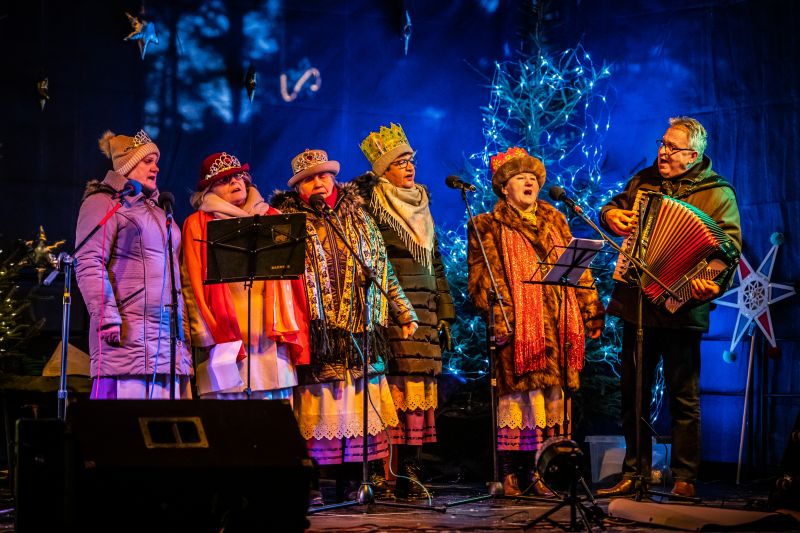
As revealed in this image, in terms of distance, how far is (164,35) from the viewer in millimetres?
8289

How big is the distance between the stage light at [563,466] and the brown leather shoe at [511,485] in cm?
185

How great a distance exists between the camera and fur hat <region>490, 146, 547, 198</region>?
717 cm

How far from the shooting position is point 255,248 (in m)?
5.66

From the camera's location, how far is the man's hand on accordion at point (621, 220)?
654cm

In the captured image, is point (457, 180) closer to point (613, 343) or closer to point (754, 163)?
point (613, 343)

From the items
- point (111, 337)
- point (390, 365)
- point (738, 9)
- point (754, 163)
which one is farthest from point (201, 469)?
point (738, 9)

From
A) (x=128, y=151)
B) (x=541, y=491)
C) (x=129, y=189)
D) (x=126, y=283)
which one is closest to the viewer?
(x=129, y=189)

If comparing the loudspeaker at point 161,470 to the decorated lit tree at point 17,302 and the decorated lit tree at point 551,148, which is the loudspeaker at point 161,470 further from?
the decorated lit tree at point 551,148

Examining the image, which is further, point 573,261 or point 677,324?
point 677,324

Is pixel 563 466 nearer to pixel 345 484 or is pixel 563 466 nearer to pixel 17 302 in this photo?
pixel 345 484

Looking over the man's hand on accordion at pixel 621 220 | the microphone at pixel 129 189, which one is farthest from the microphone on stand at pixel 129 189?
the man's hand on accordion at pixel 621 220

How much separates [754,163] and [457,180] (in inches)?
129

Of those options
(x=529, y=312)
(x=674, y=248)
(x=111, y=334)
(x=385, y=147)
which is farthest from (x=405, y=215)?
(x=111, y=334)

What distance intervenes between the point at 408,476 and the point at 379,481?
181 millimetres
